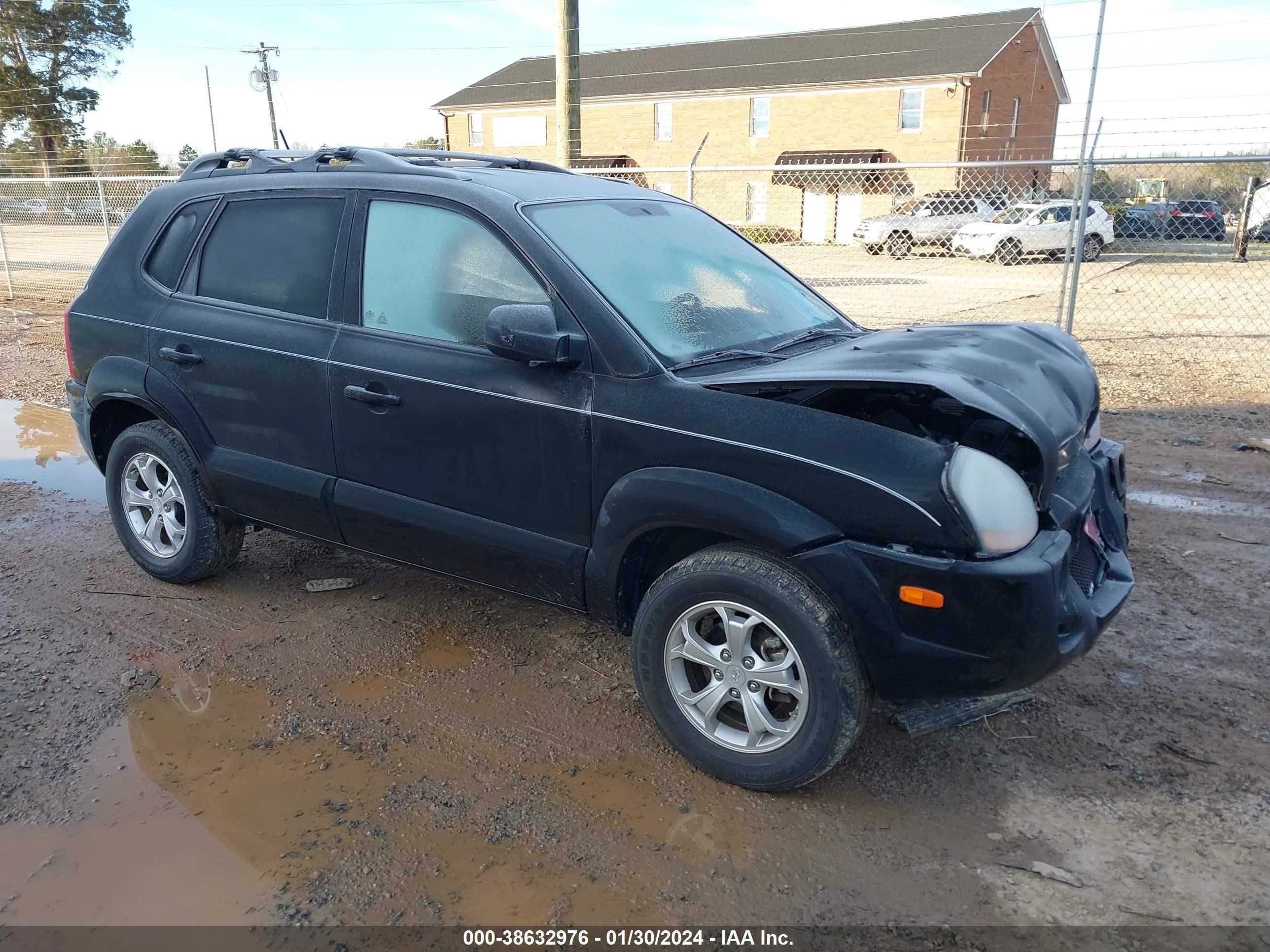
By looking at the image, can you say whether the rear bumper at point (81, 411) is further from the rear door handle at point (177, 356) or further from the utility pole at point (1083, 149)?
the utility pole at point (1083, 149)

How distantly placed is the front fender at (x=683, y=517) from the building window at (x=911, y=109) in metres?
36.0

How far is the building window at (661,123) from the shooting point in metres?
40.5

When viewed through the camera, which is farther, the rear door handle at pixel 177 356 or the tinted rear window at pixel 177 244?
the tinted rear window at pixel 177 244

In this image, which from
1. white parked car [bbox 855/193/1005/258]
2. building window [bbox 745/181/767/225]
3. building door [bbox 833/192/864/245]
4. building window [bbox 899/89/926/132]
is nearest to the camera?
white parked car [bbox 855/193/1005/258]

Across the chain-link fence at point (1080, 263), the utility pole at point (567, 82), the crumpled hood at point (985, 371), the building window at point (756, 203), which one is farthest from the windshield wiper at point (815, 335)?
the building window at point (756, 203)

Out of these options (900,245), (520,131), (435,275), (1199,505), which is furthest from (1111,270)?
(520,131)

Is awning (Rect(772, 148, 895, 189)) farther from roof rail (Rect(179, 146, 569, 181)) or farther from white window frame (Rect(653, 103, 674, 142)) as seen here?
roof rail (Rect(179, 146, 569, 181))

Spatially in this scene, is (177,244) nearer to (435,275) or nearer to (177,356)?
(177,356)

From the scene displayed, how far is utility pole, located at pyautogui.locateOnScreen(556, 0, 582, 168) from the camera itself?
35.9 ft

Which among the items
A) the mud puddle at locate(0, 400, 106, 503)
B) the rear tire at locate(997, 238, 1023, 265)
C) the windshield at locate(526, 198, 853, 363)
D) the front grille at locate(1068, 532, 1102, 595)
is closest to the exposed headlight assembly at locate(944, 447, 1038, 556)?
the front grille at locate(1068, 532, 1102, 595)

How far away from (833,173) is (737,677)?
2936cm

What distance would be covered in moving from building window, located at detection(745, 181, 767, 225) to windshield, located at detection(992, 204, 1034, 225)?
1804 centimetres

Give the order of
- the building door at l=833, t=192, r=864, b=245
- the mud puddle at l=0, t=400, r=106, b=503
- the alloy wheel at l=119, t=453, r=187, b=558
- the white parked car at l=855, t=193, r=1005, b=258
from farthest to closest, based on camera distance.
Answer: the building door at l=833, t=192, r=864, b=245, the white parked car at l=855, t=193, r=1005, b=258, the mud puddle at l=0, t=400, r=106, b=503, the alloy wheel at l=119, t=453, r=187, b=558

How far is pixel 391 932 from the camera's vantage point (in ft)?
8.43
